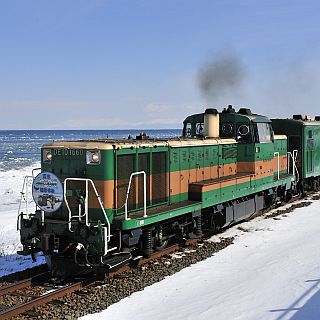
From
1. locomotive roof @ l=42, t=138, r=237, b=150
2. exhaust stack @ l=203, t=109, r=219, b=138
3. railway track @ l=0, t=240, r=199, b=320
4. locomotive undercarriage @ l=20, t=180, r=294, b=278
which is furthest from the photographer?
exhaust stack @ l=203, t=109, r=219, b=138

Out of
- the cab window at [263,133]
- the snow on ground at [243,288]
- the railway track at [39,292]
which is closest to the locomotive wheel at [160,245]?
the railway track at [39,292]

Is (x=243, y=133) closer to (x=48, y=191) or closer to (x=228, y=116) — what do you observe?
(x=228, y=116)

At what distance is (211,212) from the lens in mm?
11898

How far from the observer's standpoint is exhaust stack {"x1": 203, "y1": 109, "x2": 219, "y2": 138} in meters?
13.1

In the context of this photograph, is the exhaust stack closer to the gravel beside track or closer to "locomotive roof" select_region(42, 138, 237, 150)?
"locomotive roof" select_region(42, 138, 237, 150)

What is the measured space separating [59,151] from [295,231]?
23.8 ft

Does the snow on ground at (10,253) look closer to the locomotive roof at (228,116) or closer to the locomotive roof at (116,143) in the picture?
the locomotive roof at (116,143)

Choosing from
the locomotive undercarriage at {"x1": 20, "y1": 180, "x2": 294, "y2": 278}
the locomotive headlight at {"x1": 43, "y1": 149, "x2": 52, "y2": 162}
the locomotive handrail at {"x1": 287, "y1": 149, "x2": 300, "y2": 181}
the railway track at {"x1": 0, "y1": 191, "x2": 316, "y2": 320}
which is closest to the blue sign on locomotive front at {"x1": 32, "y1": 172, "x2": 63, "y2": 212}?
the locomotive undercarriage at {"x1": 20, "y1": 180, "x2": 294, "y2": 278}

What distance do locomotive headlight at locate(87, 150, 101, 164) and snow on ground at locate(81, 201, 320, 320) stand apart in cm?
253

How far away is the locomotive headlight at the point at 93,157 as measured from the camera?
8422mm

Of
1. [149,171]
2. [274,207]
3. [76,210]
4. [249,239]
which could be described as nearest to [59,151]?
[76,210]

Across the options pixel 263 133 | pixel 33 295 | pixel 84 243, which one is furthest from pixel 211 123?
pixel 33 295

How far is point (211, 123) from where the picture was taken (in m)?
13.1

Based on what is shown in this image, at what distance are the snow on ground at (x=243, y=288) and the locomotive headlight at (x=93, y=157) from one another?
2.53 meters
